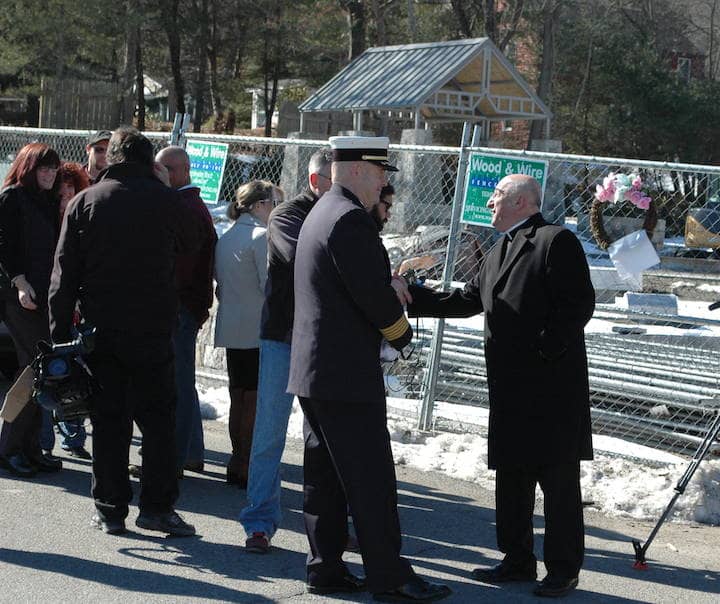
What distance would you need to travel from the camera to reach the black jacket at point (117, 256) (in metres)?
5.27

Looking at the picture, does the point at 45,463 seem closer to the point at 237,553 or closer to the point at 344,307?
the point at 237,553

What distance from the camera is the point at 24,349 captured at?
257 inches

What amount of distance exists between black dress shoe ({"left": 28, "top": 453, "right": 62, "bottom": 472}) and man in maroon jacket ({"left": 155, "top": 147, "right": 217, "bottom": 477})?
2.49ft

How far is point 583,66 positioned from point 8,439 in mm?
34903

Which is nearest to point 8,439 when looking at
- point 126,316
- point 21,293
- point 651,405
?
point 21,293

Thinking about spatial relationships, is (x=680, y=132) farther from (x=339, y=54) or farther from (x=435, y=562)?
(x=435, y=562)

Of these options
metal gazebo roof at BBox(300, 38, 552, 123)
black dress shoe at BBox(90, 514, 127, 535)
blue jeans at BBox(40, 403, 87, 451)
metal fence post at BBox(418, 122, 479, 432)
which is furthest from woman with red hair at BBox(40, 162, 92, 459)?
metal gazebo roof at BBox(300, 38, 552, 123)

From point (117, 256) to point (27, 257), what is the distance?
1392mm

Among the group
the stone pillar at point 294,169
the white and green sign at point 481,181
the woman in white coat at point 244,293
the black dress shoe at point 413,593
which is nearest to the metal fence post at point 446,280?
the white and green sign at point 481,181

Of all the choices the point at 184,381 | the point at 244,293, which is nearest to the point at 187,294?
the point at 244,293

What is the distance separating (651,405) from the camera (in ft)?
26.7

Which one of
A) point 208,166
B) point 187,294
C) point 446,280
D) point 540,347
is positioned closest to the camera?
point 540,347

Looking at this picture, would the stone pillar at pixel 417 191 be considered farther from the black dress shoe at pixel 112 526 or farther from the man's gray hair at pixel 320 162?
the black dress shoe at pixel 112 526

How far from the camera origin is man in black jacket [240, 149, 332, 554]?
527cm
